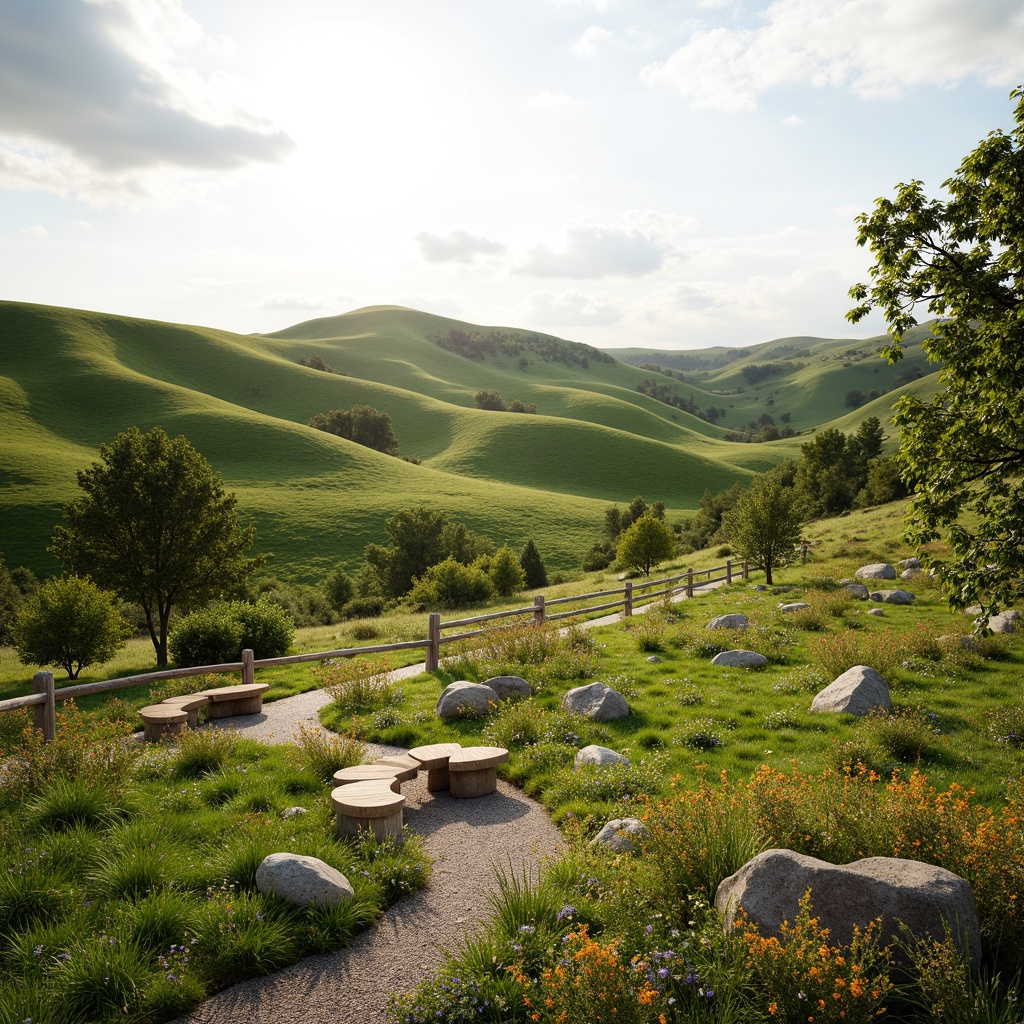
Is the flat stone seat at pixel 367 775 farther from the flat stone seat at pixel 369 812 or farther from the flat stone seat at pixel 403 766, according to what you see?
the flat stone seat at pixel 369 812

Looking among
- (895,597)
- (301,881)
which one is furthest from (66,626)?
(895,597)

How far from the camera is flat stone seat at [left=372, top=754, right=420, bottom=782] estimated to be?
8.21 metres

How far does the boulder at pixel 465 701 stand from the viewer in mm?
11375

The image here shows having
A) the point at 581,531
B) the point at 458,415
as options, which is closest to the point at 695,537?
the point at 581,531

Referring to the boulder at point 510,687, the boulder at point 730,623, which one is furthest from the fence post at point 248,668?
the boulder at point 730,623

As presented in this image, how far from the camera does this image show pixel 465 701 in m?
11.5

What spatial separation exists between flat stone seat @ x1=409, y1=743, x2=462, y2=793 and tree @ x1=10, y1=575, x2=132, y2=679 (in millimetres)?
15939

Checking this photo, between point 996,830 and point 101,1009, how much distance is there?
23.5 ft

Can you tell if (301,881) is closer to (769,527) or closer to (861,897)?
(861,897)

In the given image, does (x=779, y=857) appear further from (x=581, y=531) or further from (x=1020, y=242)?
(x=581, y=531)

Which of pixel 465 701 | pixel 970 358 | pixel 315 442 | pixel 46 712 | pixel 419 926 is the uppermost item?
pixel 315 442

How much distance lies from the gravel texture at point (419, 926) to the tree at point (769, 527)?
2174 centimetres

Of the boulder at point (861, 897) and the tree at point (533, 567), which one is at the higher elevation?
the boulder at point (861, 897)

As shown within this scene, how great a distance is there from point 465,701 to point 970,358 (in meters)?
10.2
